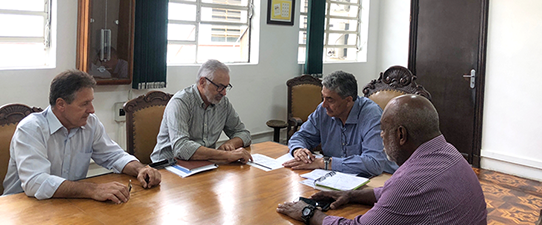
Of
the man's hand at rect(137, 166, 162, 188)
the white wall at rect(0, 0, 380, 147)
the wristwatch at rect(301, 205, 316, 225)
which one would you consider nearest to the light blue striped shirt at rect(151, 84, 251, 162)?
the man's hand at rect(137, 166, 162, 188)

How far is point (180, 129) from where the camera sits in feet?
8.39

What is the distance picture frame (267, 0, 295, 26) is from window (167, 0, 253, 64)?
22cm

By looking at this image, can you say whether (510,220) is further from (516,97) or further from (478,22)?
(478,22)

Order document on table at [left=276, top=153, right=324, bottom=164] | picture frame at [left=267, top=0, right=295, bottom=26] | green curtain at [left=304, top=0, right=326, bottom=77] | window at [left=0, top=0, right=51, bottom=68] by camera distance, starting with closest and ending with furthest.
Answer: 1. document on table at [left=276, top=153, right=324, bottom=164]
2. window at [left=0, top=0, right=51, bottom=68]
3. picture frame at [left=267, top=0, right=295, bottom=26]
4. green curtain at [left=304, top=0, right=326, bottom=77]

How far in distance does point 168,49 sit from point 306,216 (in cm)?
285

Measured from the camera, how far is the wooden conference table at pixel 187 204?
1613 millimetres

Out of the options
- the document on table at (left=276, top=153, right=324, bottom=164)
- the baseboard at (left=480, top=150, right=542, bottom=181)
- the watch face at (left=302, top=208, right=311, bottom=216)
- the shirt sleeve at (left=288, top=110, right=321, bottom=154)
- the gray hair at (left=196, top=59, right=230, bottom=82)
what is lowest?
the baseboard at (left=480, top=150, right=542, bottom=181)

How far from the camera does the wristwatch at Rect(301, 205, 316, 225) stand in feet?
5.41

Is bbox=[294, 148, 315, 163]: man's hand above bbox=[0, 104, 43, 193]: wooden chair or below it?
below

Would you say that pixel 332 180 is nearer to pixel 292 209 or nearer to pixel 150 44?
pixel 292 209

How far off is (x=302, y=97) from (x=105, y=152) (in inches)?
111

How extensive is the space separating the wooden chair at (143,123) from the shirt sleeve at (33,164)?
2.70 ft

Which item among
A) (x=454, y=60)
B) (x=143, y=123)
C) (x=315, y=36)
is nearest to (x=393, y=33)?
(x=454, y=60)

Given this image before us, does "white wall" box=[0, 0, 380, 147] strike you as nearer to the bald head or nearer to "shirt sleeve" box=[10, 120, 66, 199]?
"shirt sleeve" box=[10, 120, 66, 199]
